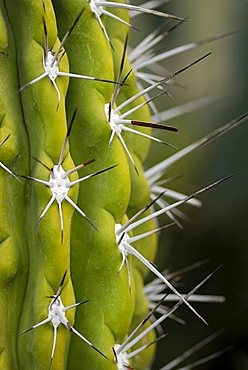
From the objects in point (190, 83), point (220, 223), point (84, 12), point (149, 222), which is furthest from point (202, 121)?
point (84, 12)

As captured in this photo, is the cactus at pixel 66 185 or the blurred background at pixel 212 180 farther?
the blurred background at pixel 212 180

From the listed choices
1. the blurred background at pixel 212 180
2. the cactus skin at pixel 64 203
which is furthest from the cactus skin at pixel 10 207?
the blurred background at pixel 212 180

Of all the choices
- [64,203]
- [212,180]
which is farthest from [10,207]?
[212,180]

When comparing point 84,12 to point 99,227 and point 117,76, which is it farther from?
point 99,227

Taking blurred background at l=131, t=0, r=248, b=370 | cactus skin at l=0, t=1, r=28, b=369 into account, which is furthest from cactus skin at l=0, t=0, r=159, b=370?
blurred background at l=131, t=0, r=248, b=370

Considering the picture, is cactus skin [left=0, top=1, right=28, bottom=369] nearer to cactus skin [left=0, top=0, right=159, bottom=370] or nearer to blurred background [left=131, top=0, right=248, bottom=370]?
cactus skin [left=0, top=0, right=159, bottom=370]

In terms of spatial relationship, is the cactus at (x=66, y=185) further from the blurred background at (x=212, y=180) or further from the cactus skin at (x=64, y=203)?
the blurred background at (x=212, y=180)
